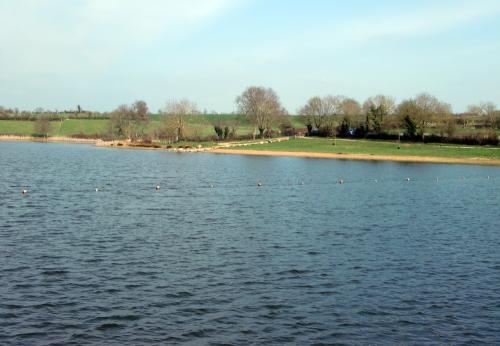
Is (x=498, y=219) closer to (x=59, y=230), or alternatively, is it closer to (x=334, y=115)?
(x=59, y=230)

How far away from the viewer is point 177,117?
14638cm

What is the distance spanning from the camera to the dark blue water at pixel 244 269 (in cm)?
1667

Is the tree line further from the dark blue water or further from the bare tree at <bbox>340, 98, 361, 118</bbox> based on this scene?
the dark blue water

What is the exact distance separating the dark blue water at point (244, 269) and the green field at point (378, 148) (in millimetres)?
58057

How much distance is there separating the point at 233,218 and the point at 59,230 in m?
10.9

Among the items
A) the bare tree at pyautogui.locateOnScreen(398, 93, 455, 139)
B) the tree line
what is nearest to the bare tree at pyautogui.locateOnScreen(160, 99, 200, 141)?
the tree line

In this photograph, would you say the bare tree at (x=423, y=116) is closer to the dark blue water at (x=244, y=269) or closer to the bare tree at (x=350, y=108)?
the bare tree at (x=350, y=108)

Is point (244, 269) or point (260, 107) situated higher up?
point (260, 107)

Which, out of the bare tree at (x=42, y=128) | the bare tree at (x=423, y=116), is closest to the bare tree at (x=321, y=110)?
the bare tree at (x=423, y=116)

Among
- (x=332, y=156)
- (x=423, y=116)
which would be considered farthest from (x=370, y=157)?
(x=423, y=116)

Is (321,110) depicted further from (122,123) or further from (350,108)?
(122,123)

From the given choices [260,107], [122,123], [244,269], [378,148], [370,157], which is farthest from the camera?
[122,123]

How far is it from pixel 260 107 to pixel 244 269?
422 ft

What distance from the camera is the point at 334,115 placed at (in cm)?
15938
